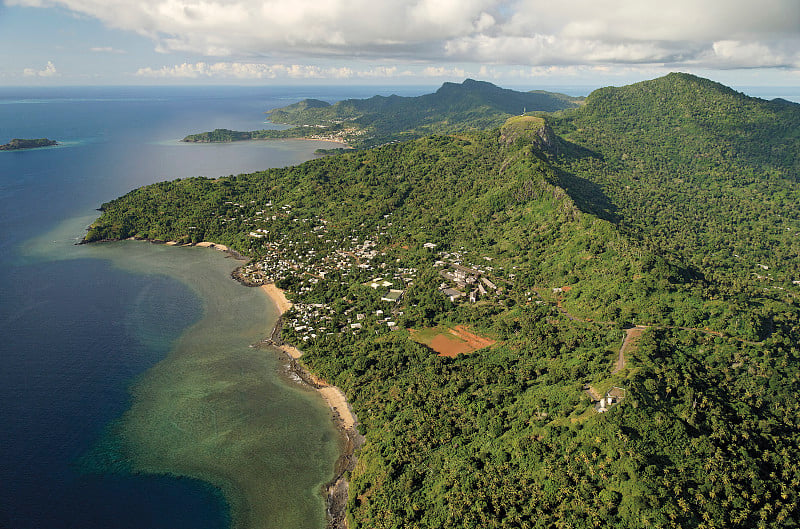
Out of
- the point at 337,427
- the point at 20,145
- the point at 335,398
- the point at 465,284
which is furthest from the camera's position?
the point at 20,145

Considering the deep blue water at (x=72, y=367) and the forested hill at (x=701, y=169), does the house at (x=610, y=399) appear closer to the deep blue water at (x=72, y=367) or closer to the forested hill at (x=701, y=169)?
the deep blue water at (x=72, y=367)

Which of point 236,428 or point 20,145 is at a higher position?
point 20,145

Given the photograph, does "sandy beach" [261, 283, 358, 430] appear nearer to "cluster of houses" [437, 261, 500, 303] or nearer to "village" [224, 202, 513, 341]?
"village" [224, 202, 513, 341]

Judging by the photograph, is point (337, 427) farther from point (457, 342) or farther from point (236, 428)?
point (457, 342)

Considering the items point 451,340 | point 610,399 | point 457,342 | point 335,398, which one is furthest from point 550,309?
point 335,398

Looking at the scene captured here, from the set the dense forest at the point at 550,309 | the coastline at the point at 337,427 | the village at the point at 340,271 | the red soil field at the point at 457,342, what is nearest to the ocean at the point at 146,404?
the coastline at the point at 337,427

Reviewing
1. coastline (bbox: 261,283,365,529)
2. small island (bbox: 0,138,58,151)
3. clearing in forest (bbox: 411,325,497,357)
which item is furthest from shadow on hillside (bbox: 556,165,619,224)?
small island (bbox: 0,138,58,151)
